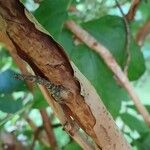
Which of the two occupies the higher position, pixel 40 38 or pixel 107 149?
pixel 40 38

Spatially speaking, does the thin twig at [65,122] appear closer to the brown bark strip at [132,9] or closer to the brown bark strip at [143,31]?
the brown bark strip at [132,9]

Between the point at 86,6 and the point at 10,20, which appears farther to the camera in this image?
the point at 86,6

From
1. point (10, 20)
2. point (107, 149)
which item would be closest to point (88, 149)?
point (107, 149)

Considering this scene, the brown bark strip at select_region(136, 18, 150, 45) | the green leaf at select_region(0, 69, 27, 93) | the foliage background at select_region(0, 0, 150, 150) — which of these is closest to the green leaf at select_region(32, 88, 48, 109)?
the foliage background at select_region(0, 0, 150, 150)

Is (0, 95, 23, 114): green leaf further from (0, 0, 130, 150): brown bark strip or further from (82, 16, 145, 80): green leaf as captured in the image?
(0, 0, 130, 150): brown bark strip

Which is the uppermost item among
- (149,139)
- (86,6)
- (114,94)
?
(86,6)

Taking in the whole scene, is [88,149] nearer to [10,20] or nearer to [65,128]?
[65,128]

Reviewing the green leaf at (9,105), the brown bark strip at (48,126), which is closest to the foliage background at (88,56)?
the green leaf at (9,105)
